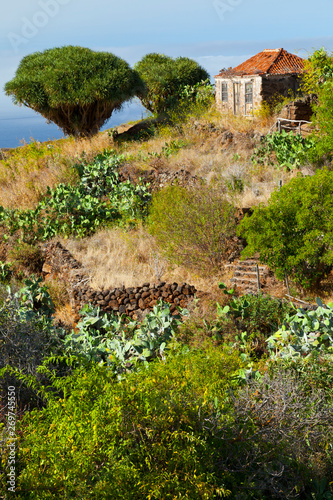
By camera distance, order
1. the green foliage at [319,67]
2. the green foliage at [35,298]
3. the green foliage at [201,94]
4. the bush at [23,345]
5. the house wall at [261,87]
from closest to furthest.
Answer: the bush at [23,345] → the green foliage at [35,298] → the green foliage at [319,67] → the house wall at [261,87] → the green foliage at [201,94]

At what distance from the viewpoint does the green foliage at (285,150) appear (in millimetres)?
11539

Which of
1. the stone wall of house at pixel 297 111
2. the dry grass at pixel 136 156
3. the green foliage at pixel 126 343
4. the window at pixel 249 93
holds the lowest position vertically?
the green foliage at pixel 126 343

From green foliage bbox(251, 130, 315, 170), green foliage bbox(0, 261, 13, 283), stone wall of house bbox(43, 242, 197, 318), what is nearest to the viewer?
stone wall of house bbox(43, 242, 197, 318)

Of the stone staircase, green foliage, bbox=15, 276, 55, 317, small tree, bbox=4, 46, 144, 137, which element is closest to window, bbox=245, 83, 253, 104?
small tree, bbox=4, 46, 144, 137

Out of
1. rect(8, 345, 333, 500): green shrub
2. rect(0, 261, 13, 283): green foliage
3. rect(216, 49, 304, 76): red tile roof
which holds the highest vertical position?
rect(216, 49, 304, 76): red tile roof

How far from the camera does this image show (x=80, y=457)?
2.60 meters

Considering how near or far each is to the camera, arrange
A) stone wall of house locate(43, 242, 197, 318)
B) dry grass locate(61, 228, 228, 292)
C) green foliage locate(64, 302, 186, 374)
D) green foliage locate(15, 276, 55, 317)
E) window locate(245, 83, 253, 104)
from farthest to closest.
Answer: window locate(245, 83, 253, 104)
dry grass locate(61, 228, 228, 292)
stone wall of house locate(43, 242, 197, 318)
green foliage locate(15, 276, 55, 317)
green foliage locate(64, 302, 186, 374)

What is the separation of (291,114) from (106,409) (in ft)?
47.0

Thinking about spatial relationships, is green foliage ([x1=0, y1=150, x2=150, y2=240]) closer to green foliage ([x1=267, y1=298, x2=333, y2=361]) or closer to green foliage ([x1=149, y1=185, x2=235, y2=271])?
green foliage ([x1=149, y1=185, x2=235, y2=271])

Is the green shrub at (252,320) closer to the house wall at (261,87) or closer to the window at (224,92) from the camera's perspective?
the house wall at (261,87)

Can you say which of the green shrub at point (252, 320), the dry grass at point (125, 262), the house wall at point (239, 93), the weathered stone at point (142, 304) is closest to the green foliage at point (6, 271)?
the dry grass at point (125, 262)

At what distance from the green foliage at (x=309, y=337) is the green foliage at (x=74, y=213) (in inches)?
252

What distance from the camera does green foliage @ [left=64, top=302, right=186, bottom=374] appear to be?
15.5ft

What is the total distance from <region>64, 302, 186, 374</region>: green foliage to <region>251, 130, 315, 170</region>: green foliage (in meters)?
7.22
